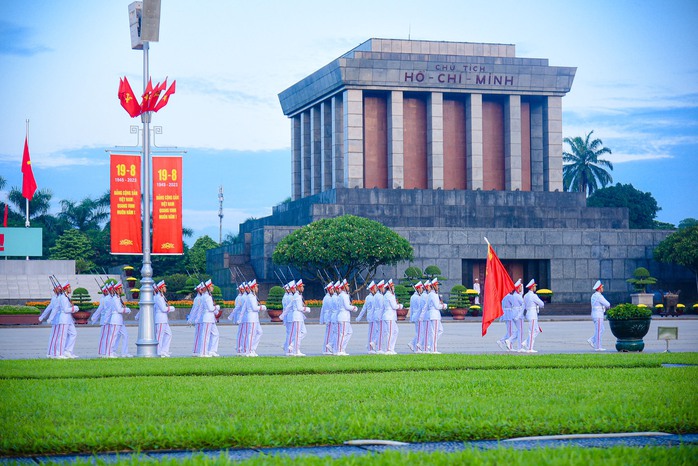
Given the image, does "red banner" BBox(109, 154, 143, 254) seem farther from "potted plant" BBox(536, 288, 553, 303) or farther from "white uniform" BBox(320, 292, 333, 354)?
"potted plant" BBox(536, 288, 553, 303)

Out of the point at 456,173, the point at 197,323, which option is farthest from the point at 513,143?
the point at 197,323

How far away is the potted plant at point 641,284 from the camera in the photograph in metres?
47.3

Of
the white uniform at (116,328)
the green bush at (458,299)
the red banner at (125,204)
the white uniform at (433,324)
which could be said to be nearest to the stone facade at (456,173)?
the green bush at (458,299)

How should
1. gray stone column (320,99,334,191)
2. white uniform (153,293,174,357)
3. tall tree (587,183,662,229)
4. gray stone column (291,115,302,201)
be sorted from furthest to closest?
tall tree (587,183,662,229), gray stone column (291,115,302,201), gray stone column (320,99,334,191), white uniform (153,293,174,357)

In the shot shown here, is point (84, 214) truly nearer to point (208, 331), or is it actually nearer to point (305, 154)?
point (305, 154)

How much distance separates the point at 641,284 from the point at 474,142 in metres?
14.3

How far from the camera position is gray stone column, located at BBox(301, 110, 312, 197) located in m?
66.6

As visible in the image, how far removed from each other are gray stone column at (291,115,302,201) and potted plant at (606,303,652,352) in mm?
48268

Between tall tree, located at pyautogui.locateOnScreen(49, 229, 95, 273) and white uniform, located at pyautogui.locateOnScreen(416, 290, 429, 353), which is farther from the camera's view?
tall tree, located at pyautogui.locateOnScreen(49, 229, 95, 273)

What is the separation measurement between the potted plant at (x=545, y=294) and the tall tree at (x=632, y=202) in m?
29.4

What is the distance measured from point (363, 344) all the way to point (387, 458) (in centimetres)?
1907

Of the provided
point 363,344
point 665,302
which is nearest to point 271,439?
point 363,344

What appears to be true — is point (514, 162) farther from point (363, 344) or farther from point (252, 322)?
point (252, 322)

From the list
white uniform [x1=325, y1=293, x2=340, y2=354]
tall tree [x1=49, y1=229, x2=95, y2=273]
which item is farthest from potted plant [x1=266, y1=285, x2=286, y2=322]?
tall tree [x1=49, y1=229, x2=95, y2=273]
